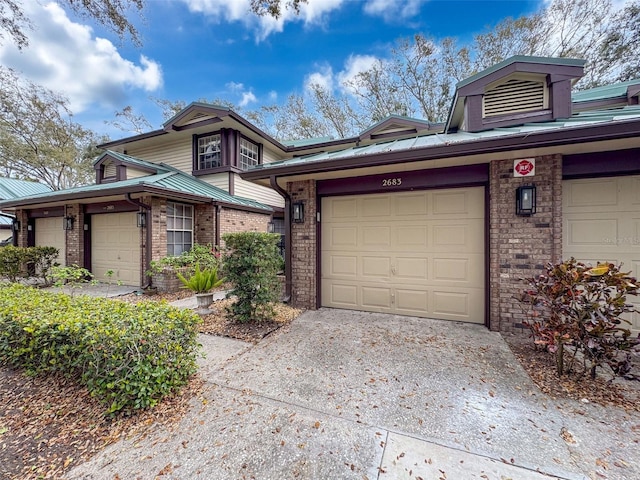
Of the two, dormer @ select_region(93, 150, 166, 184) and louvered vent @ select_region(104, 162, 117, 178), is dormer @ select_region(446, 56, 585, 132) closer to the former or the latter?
dormer @ select_region(93, 150, 166, 184)

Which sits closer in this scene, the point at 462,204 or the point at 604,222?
the point at 604,222

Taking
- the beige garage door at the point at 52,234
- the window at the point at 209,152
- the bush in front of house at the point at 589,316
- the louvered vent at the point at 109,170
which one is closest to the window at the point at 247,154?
the window at the point at 209,152

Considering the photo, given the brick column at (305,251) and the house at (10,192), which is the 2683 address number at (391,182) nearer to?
the brick column at (305,251)

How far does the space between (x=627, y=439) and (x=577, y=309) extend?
3.89 ft

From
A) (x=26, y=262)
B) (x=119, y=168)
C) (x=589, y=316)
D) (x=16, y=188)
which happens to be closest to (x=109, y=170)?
(x=119, y=168)

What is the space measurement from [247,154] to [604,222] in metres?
10.8

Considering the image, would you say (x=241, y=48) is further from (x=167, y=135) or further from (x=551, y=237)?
(x=551, y=237)

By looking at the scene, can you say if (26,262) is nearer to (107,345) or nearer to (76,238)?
(76,238)

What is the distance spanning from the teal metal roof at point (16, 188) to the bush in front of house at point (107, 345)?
17.1 meters

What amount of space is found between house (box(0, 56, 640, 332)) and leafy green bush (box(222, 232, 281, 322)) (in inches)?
47.6

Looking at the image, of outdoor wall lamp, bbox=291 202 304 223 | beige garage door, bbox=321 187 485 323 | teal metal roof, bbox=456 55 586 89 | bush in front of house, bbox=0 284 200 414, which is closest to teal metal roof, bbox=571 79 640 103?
teal metal roof, bbox=456 55 586 89

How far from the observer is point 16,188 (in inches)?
597

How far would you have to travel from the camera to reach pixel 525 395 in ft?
8.43

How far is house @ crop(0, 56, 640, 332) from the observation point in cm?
384
